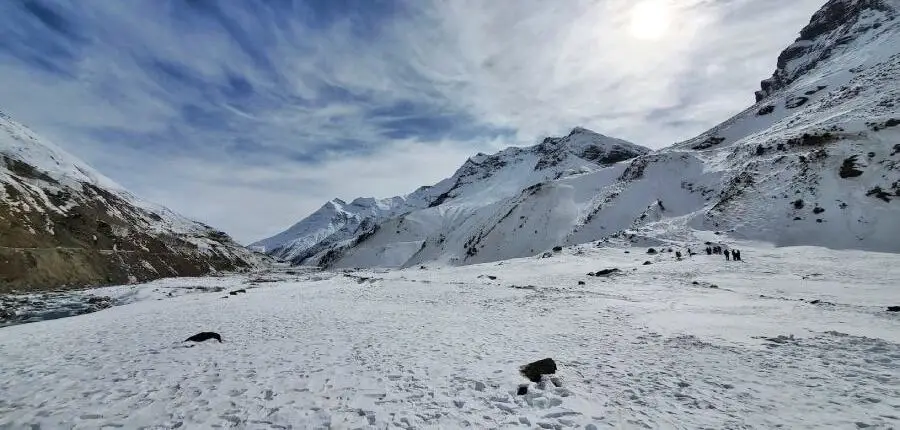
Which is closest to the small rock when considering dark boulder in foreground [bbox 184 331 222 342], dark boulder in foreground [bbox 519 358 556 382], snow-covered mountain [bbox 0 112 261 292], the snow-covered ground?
the snow-covered ground

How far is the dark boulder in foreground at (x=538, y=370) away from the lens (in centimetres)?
1163

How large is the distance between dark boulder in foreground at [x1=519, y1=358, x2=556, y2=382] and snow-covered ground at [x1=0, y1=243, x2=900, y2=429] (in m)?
0.30

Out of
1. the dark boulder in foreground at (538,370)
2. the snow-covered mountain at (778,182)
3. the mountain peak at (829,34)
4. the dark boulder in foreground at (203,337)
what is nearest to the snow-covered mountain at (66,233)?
the dark boulder in foreground at (203,337)

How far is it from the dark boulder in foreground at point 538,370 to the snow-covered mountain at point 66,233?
81.4 meters

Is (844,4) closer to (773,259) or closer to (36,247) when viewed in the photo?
(773,259)

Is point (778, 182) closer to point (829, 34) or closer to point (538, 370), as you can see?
point (538, 370)

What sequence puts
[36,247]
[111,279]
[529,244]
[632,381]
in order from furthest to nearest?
[529,244] → [111,279] → [36,247] → [632,381]

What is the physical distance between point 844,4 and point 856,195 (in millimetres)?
144714

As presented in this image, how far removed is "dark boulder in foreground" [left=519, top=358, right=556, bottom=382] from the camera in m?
11.6

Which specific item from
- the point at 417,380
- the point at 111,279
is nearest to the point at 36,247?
the point at 111,279

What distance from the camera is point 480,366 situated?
1287cm

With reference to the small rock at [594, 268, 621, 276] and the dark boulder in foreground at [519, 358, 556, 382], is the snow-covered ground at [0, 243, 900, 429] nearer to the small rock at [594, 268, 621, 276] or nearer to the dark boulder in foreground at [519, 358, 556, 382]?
the dark boulder in foreground at [519, 358, 556, 382]

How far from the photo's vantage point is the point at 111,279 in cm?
8750

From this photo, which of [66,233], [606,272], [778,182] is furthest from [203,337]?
[66,233]
